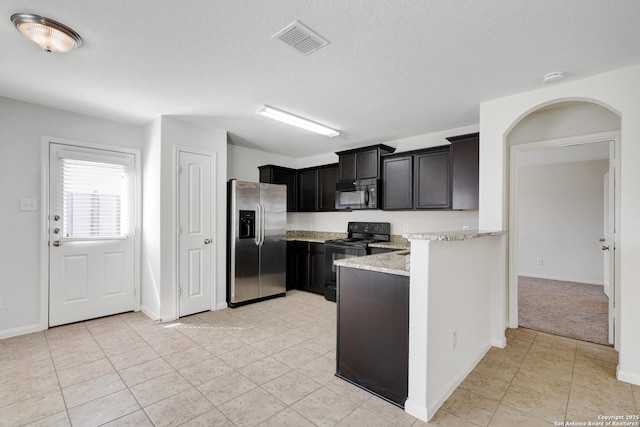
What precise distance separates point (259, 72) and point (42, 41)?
4.74 ft

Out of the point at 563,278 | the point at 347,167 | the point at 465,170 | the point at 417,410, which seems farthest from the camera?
the point at 563,278

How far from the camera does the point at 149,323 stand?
3625 millimetres

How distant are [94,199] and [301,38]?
3.37 meters

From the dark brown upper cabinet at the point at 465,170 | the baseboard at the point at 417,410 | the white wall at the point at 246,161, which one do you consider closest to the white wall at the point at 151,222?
the white wall at the point at 246,161

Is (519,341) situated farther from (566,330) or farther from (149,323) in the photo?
(149,323)

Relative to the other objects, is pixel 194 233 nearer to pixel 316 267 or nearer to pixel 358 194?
pixel 316 267

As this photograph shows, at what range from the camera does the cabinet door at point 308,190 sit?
5641 mm

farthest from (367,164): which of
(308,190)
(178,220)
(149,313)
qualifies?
(149,313)

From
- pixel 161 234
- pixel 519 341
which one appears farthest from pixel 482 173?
pixel 161 234

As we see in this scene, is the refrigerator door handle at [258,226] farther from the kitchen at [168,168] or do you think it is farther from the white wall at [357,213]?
the white wall at [357,213]

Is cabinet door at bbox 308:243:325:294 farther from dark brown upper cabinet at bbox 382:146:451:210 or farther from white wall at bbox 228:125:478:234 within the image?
dark brown upper cabinet at bbox 382:146:451:210

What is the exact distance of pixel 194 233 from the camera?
3.99 metres

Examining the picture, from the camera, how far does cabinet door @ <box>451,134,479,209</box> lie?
3.58 meters

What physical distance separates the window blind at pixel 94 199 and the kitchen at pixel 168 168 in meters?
0.24
